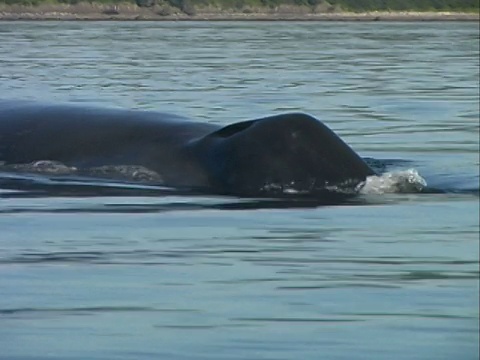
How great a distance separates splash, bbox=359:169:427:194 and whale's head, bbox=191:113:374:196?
136 mm

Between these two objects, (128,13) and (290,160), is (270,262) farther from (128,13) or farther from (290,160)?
(128,13)

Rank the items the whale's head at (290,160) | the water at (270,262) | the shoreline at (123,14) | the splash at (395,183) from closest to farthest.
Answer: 1. the water at (270,262)
2. the splash at (395,183)
3. the whale's head at (290,160)
4. the shoreline at (123,14)

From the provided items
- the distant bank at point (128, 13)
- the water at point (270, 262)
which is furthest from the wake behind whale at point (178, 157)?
the distant bank at point (128, 13)

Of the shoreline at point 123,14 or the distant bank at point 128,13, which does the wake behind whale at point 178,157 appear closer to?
the distant bank at point 128,13

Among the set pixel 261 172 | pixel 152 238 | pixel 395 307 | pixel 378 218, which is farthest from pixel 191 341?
pixel 261 172

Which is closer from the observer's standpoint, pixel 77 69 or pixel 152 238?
pixel 152 238

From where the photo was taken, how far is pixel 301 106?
18.7m

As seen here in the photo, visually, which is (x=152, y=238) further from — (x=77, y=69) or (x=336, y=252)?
(x=77, y=69)

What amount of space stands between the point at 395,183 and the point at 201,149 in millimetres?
2008

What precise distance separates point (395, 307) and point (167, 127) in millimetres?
6664

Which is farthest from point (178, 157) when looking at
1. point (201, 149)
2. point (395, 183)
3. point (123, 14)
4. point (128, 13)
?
point (123, 14)

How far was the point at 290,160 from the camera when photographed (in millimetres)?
11430

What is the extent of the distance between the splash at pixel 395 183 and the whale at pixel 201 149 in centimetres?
11

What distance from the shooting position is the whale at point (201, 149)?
11.3 meters
